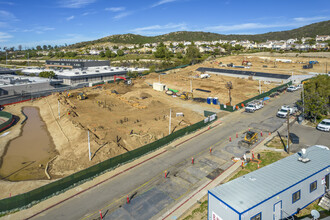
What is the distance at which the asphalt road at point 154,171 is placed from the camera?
20406 millimetres

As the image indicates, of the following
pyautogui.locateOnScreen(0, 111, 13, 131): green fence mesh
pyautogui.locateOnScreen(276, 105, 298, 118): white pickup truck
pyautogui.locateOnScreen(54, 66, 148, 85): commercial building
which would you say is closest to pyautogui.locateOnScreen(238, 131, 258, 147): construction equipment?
pyautogui.locateOnScreen(276, 105, 298, 118): white pickup truck

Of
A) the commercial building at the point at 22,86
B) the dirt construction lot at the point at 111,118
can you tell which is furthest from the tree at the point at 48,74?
the dirt construction lot at the point at 111,118

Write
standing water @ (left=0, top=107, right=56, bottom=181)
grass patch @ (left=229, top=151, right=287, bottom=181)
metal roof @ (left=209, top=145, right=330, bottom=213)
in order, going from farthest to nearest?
standing water @ (left=0, top=107, right=56, bottom=181) < grass patch @ (left=229, top=151, right=287, bottom=181) < metal roof @ (left=209, top=145, right=330, bottom=213)

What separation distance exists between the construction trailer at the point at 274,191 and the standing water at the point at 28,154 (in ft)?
75.0

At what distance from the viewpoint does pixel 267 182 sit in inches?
672

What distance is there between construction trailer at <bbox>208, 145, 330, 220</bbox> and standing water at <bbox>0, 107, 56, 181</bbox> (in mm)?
22850

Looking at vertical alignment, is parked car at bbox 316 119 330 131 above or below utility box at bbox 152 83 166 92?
below

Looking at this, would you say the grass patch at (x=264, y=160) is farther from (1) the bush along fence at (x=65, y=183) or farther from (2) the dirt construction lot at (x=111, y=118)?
(2) the dirt construction lot at (x=111, y=118)

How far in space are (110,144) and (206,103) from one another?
1197 inches

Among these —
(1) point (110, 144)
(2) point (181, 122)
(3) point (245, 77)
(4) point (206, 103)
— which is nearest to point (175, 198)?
(1) point (110, 144)

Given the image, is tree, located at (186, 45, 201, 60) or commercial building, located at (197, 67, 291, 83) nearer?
commercial building, located at (197, 67, 291, 83)

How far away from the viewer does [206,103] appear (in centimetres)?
5597

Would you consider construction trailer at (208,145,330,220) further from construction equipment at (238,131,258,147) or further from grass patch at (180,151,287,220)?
construction equipment at (238,131,258,147)

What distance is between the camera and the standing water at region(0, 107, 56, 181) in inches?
1154
